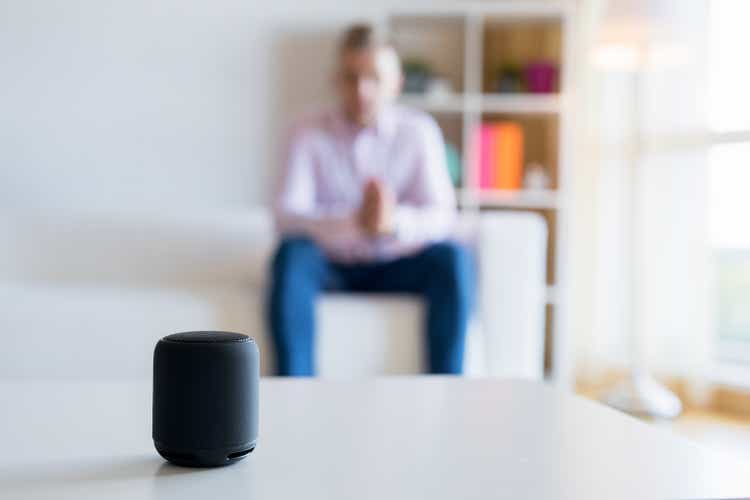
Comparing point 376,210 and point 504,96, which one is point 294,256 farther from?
point 504,96

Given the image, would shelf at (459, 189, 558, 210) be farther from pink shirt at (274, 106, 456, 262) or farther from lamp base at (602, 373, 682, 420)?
lamp base at (602, 373, 682, 420)

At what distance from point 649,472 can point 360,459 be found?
0.86 feet

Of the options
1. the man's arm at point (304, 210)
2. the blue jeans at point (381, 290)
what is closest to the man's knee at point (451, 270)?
the blue jeans at point (381, 290)

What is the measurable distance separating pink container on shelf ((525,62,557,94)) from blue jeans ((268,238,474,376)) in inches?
53.7

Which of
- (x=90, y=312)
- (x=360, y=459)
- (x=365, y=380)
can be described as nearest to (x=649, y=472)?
(x=360, y=459)

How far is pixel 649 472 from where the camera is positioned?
0.76 metres

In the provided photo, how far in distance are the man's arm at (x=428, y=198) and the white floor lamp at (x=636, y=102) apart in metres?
0.79

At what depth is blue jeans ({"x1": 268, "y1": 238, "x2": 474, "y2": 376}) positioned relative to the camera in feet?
7.23

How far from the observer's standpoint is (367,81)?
2652 millimetres

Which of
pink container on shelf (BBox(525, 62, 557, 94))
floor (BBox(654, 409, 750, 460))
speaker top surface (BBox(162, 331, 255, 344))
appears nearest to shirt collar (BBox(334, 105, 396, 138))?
pink container on shelf (BBox(525, 62, 557, 94))

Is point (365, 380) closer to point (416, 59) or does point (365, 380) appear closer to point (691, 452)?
point (691, 452)

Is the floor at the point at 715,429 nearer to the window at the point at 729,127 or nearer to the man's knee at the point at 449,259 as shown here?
the window at the point at 729,127

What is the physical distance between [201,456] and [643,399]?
2393 millimetres

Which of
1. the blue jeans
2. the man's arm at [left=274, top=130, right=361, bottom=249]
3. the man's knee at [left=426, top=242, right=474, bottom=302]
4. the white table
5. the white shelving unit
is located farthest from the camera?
the white shelving unit
